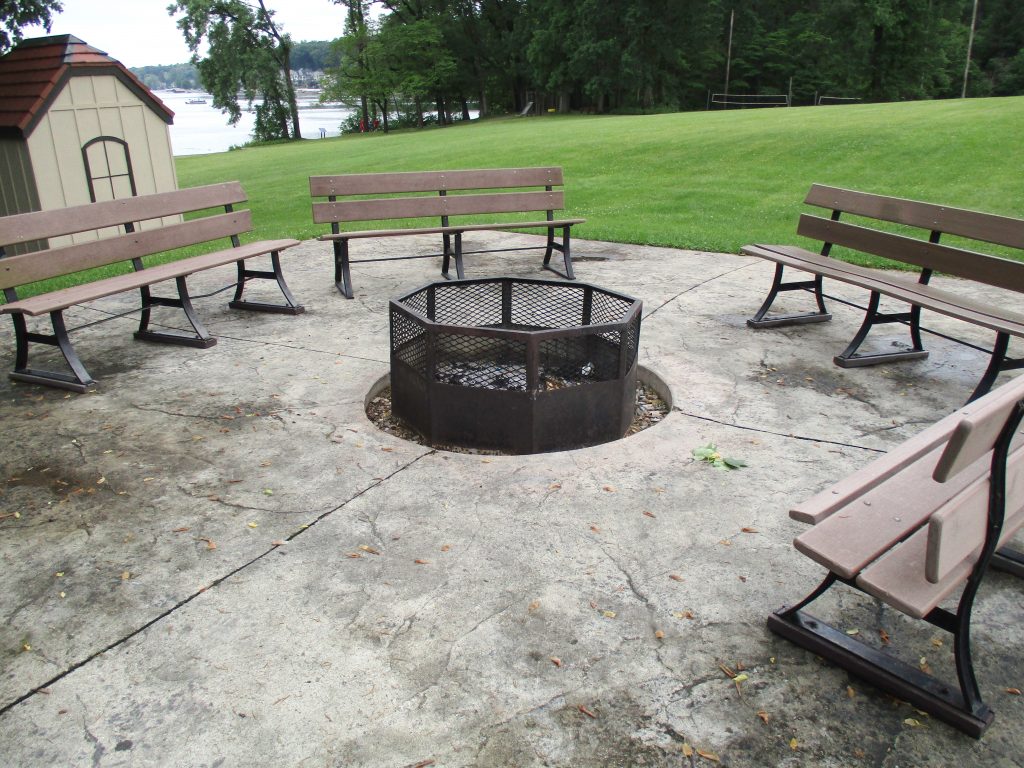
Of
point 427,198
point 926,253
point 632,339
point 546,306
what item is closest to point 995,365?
point 926,253

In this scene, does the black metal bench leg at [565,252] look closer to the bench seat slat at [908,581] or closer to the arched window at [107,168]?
the bench seat slat at [908,581]

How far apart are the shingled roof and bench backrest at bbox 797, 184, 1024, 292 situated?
9.36 metres

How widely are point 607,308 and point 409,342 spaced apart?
128cm

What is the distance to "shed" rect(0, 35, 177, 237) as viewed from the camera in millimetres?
10367

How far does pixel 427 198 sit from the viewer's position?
7258mm

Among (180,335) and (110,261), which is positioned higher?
(110,261)

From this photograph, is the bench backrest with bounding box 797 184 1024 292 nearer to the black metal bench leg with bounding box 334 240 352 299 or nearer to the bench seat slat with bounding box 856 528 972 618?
the bench seat slat with bounding box 856 528 972 618

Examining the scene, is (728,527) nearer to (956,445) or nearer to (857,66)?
(956,445)

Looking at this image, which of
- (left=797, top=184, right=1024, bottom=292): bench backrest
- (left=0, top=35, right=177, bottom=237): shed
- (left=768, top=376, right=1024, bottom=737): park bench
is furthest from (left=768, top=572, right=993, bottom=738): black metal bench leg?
(left=0, top=35, right=177, bottom=237): shed

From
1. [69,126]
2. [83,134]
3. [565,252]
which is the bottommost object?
[565,252]

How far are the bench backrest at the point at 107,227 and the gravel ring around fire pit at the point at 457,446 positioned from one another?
6.78 ft

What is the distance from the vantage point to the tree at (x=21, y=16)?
1150 cm

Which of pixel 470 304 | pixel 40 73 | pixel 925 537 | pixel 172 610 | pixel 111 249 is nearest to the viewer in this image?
pixel 925 537

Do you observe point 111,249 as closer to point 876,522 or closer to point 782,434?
point 782,434
